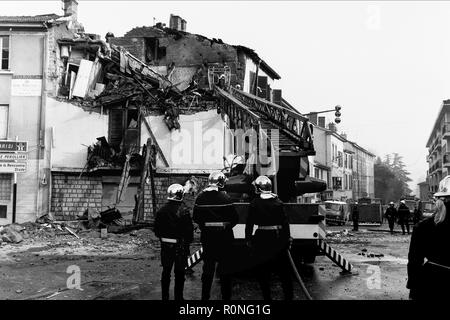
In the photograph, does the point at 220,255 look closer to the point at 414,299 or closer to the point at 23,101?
the point at 414,299

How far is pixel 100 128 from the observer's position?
70.1 ft

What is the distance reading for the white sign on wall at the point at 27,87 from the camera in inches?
812

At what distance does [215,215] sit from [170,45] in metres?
20.8

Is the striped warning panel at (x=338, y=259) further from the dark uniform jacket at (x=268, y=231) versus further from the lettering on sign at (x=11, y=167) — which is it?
the lettering on sign at (x=11, y=167)

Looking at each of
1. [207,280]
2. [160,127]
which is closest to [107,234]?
[160,127]

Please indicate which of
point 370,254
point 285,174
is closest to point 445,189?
point 285,174

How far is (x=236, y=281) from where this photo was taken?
9.29m

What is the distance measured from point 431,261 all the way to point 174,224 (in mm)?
4041

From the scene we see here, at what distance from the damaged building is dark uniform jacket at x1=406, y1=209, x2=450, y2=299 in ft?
51.2

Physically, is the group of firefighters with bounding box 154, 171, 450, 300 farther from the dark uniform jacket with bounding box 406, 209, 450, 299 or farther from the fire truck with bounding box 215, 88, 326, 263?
the dark uniform jacket with bounding box 406, 209, 450, 299

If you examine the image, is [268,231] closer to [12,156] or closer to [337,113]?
[337,113]

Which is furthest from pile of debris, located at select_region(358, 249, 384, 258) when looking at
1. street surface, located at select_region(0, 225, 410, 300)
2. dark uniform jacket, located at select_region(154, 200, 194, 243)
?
dark uniform jacket, located at select_region(154, 200, 194, 243)

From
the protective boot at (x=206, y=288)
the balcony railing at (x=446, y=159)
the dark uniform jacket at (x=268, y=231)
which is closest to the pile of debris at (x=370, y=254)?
the dark uniform jacket at (x=268, y=231)

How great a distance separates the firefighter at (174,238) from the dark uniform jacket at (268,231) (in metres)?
1.05
